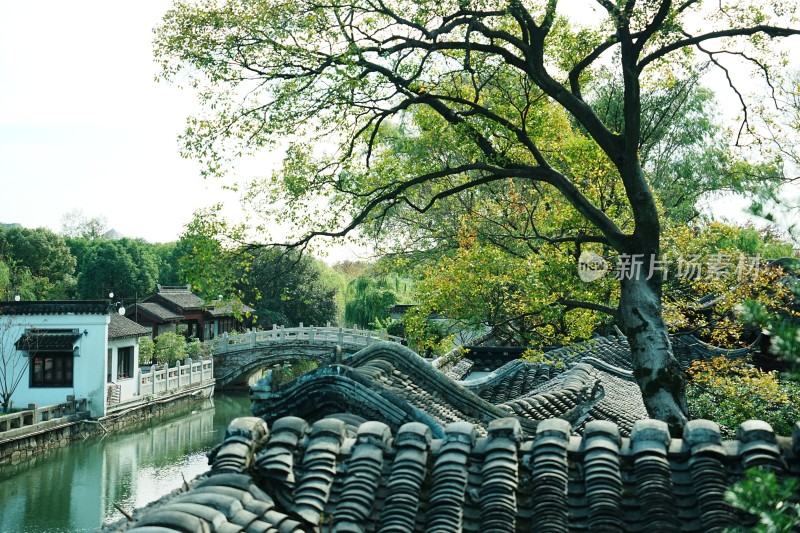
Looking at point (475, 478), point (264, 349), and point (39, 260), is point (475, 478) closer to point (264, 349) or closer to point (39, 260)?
point (264, 349)

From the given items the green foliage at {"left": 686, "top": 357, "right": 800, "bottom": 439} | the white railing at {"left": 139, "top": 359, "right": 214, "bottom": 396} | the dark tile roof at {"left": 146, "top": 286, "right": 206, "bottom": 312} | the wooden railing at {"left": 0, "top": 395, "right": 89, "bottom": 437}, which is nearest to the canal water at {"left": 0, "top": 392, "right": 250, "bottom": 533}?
the wooden railing at {"left": 0, "top": 395, "right": 89, "bottom": 437}

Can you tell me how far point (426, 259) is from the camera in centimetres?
2064

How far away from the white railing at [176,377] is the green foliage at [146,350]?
2.89ft

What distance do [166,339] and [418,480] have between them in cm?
2822

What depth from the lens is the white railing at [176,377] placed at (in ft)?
84.1

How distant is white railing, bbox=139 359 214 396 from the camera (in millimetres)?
25630

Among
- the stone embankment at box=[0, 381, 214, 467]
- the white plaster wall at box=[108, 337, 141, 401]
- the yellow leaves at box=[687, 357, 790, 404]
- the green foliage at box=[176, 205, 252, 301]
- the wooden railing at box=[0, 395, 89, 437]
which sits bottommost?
the stone embankment at box=[0, 381, 214, 467]

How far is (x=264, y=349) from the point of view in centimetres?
3088

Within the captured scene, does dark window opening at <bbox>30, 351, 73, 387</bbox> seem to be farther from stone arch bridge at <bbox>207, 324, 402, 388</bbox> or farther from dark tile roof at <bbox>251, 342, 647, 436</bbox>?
dark tile roof at <bbox>251, 342, 647, 436</bbox>

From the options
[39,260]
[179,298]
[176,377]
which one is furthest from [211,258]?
[39,260]

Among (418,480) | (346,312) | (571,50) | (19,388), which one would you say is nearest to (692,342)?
(571,50)

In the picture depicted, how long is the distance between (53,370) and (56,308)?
1.85 meters

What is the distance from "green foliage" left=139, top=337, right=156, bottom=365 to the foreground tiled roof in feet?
85.9

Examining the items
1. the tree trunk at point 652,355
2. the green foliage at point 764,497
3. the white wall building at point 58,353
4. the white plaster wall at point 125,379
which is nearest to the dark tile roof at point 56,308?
the white wall building at point 58,353
